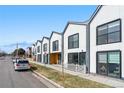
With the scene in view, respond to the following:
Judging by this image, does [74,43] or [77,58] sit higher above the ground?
[74,43]

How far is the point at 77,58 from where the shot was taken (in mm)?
32094

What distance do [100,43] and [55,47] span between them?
80.1 ft

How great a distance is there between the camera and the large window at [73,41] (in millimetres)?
32375

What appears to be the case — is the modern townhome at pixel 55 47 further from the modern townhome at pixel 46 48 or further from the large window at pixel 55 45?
the modern townhome at pixel 46 48

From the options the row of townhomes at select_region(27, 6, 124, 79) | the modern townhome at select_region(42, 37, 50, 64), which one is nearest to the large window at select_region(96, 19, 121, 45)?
the row of townhomes at select_region(27, 6, 124, 79)

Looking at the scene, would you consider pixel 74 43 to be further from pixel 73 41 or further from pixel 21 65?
pixel 21 65

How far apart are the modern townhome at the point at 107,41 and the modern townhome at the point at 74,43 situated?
9.55 ft

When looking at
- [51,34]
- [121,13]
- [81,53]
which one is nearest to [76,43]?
[81,53]

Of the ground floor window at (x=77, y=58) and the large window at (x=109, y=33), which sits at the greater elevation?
the large window at (x=109, y=33)

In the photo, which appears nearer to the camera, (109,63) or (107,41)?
(109,63)

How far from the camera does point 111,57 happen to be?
22438 mm

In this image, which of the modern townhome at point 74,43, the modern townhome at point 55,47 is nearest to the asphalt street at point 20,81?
the modern townhome at point 74,43

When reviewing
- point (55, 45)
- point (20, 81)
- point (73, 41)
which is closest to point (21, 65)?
point (73, 41)
